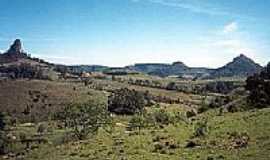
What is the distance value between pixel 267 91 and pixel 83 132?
108 ft

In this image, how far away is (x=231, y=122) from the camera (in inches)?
2117

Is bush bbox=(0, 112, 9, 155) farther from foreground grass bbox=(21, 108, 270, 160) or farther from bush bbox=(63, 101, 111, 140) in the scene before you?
foreground grass bbox=(21, 108, 270, 160)

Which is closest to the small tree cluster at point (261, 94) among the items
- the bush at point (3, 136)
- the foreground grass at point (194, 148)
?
the foreground grass at point (194, 148)

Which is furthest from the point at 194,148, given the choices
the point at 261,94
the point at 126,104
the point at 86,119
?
the point at 126,104

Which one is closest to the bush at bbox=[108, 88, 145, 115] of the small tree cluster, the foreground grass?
the small tree cluster

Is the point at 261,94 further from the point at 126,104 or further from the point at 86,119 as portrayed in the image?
the point at 126,104

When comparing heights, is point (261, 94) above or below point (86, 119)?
above

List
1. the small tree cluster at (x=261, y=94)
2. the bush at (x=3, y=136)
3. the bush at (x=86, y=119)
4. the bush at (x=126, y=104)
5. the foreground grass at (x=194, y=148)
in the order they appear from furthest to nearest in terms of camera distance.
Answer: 1. the bush at (x=126, y=104)
2. the bush at (x=3, y=136)
3. the bush at (x=86, y=119)
4. the small tree cluster at (x=261, y=94)
5. the foreground grass at (x=194, y=148)

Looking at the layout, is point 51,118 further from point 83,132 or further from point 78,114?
point 83,132

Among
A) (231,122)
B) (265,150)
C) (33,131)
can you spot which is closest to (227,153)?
(265,150)

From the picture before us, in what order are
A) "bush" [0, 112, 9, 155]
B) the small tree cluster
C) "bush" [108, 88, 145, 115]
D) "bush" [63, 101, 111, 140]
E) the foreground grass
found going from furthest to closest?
"bush" [108, 88, 145, 115] < "bush" [0, 112, 9, 155] < "bush" [63, 101, 111, 140] < the small tree cluster < the foreground grass

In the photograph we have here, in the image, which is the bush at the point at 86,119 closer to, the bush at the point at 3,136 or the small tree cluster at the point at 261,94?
the bush at the point at 3,136

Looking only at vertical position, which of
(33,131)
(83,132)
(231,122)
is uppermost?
(231,122)

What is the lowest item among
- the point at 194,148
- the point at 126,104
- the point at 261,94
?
the point at 126,104
